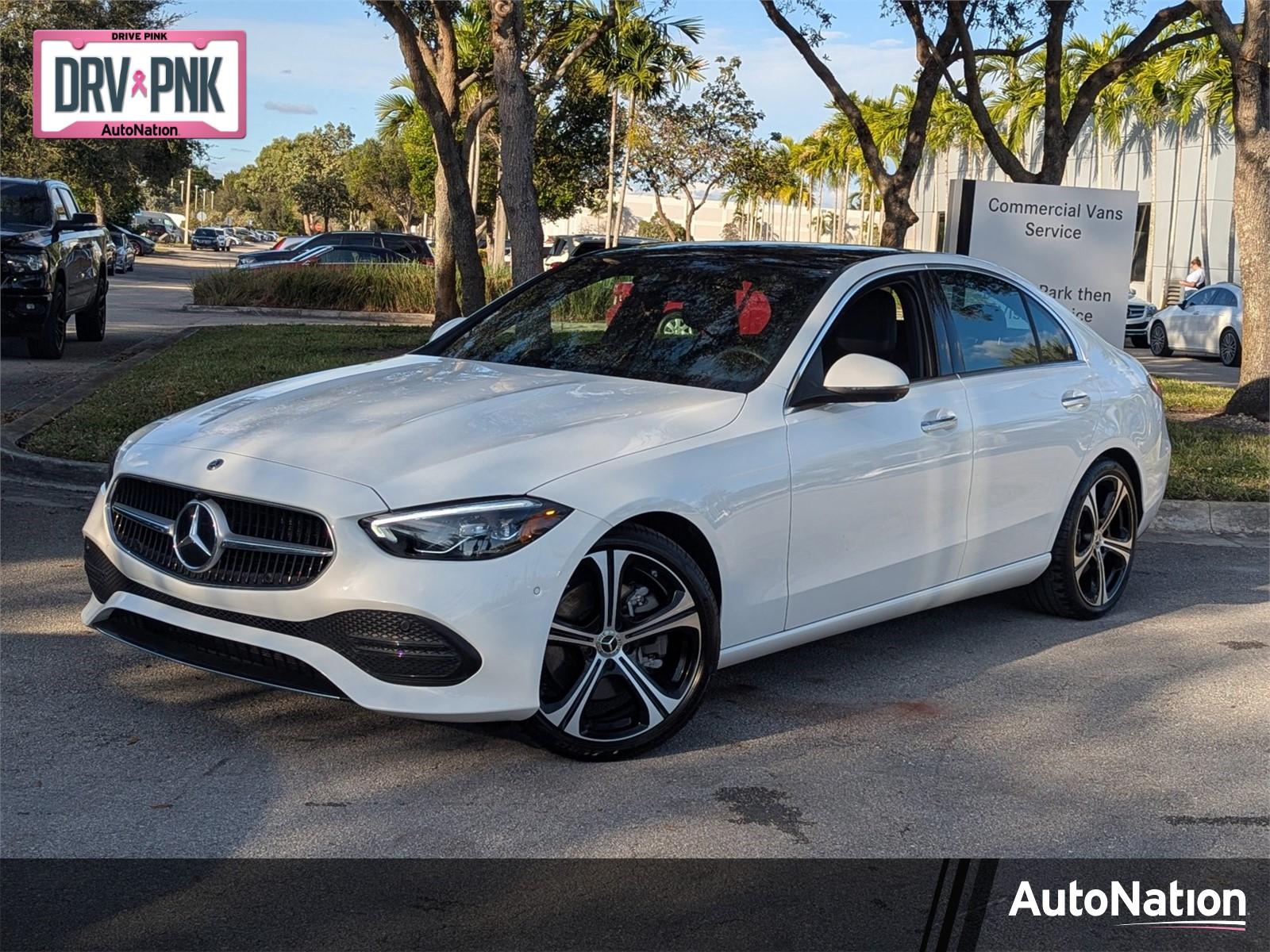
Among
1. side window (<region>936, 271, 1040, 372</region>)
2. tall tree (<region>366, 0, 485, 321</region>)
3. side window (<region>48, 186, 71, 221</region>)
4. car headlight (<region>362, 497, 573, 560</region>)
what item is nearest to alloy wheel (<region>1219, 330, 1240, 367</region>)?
tall tree (<region>366, 0, 485, 321</region>)

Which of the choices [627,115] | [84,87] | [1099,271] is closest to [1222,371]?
[1099,271]

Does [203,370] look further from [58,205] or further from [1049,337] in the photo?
[1049,337]

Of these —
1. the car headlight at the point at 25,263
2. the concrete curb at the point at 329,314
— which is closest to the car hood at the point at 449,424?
the car headlight at the point at 25,263

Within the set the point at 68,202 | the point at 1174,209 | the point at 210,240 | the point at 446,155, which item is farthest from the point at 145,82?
the point at 210,240

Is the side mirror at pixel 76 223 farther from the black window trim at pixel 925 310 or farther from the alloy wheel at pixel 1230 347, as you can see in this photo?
the alloy wheel at pixel 1230 347

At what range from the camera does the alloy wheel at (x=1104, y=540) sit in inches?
262

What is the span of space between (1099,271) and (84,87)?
1727 cm

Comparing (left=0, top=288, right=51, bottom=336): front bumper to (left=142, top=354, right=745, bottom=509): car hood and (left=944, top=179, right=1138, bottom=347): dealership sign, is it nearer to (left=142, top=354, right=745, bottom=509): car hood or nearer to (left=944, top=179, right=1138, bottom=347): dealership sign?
(left=944, top=179, right=1138, bottom=347): dealership sign

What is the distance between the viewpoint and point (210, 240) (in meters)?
89.6

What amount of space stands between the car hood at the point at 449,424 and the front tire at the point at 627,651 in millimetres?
346

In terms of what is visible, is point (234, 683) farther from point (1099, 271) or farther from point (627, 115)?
point (627, 115)

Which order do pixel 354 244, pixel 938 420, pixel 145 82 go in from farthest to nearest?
pixel 354 244 → pixel 145 82 → pixel 938 420

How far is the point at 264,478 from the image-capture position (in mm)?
4406

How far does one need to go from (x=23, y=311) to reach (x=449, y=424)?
41.7ft
